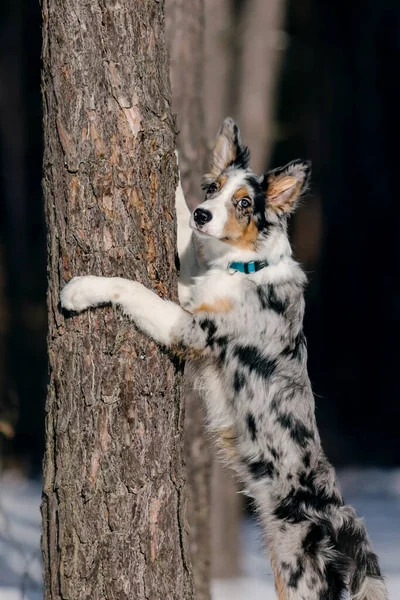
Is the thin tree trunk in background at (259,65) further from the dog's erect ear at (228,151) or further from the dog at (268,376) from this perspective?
the dog at (268,376)

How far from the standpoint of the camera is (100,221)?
3994 millimetres

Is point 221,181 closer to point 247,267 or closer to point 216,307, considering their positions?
point 247,267

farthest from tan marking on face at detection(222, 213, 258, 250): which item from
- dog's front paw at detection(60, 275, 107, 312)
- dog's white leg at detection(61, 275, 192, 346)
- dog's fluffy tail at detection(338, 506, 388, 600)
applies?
dog's fluffy tail at detection(338, 506, 388, 600)

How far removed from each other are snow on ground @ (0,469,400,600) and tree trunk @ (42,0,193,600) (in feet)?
3.57

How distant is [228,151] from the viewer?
5.19 metres

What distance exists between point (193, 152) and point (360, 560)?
2.89 metres

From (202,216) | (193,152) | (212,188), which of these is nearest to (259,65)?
(193,152)

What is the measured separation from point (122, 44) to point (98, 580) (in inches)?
92.2

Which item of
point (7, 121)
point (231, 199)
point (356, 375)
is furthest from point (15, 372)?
point (231, 199)

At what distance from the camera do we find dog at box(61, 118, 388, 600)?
4.62 m

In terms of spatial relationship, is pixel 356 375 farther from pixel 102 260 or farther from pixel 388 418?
pixel 102 260

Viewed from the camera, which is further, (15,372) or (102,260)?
(15,372)

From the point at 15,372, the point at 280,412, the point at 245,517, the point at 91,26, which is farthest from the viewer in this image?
the point at 15,372

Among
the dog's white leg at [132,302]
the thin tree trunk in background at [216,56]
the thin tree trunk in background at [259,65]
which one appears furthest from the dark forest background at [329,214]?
the dog's white leg at [132,302]
